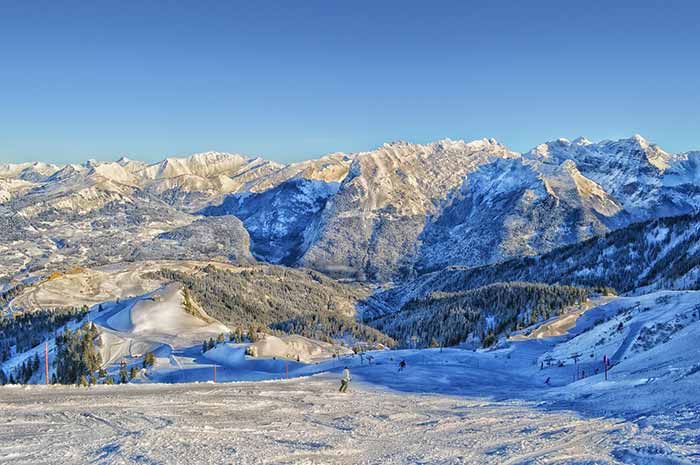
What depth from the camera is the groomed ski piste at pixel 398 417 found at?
61.6 feet

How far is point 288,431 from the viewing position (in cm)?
2255

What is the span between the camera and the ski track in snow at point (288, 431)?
18.6 m

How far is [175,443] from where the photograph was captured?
801 inches

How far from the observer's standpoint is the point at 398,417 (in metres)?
26.2

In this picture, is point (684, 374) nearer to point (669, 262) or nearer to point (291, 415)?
point (291, 415)

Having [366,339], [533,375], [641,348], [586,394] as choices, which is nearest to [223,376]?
[533,375]

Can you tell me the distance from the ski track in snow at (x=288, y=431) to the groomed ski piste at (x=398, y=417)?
69 millimetres

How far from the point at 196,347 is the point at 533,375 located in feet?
232

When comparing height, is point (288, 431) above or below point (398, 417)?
above

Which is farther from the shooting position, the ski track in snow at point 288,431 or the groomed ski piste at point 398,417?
the groomed ski piste at point 398,417

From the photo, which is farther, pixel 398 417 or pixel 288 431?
pixel 398 417

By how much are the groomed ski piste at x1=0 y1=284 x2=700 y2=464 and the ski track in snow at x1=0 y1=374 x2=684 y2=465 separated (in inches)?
2.7

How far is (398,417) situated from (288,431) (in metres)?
5.99

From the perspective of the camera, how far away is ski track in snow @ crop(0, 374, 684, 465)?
1862 cm
